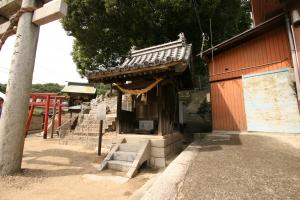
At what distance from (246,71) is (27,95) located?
34.1ft

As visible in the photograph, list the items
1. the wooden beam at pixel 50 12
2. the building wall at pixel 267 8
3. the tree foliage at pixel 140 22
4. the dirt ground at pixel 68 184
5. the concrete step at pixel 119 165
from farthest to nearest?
1. the tree foliage at pixel 140 22
2. the building wall at pixel 267 8
3. the concrete step at pixel 119 165
4. the wooden beam at pixel 50 12
5. the dirt ground at pixel 68 184

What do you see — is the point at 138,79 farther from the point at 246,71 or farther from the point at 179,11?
the point at 179,11

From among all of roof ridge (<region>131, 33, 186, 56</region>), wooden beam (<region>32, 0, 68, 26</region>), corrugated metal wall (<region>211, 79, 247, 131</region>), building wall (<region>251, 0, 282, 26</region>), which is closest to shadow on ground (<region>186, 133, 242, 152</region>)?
corrugated metal wall (<region>211, 79, 247, 131</region>)

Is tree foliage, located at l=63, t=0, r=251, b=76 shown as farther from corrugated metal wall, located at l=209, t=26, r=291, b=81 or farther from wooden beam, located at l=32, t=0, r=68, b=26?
wooden beam, located at l=32, t=0, r=68, b=26

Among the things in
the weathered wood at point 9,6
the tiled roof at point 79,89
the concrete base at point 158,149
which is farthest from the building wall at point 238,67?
the tiled roof at point 79,89

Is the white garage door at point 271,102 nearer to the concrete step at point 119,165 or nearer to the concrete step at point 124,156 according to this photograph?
the concrete step at point 124,156

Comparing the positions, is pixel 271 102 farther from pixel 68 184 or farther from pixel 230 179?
pixel 68 184

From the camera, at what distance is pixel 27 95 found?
5.22 metres

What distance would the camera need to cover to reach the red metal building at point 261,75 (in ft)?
26.3

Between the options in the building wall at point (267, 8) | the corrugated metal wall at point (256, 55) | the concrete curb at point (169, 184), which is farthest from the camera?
the corrugated metal wall at point (256, 55)

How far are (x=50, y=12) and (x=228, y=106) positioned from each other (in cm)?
974

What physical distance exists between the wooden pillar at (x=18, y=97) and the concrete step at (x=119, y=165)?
8.46 feet

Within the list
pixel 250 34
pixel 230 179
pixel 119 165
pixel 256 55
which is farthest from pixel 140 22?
pixel 230 179

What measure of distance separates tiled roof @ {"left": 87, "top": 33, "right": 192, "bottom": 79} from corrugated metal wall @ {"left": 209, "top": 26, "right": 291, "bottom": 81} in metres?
3.04
